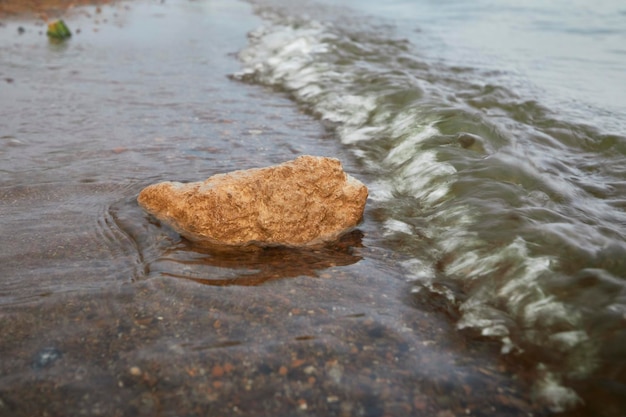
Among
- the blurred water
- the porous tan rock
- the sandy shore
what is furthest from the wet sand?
the sandy shore

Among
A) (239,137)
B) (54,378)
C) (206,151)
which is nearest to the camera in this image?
(54,378)

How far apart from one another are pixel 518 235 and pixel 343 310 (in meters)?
1.18

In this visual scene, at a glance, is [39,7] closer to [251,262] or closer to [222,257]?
[222,257]

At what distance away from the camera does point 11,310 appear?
8.17ft

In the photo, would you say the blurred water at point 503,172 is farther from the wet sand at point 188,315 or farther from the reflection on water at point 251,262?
the reflection on water at point 251,262

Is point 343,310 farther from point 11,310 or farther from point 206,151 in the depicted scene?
point 206,151

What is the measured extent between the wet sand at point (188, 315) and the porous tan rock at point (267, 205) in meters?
0.13

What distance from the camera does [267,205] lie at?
3.28 metres

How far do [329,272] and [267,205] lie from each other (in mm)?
592

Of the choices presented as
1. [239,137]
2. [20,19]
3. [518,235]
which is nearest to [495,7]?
[20,19]

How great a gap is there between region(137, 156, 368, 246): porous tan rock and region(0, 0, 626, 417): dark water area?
0.42 ft

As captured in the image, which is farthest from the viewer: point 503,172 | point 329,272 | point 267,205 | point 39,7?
point 39,7

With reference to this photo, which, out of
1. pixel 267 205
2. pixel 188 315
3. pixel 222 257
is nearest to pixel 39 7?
pixel 267 205

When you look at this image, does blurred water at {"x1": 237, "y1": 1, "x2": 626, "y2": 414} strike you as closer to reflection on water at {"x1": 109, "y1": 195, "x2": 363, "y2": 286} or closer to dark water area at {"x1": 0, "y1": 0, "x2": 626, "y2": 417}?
dark water area at {"x1": 0, "y1": 0, "x2": 626, "y2": 417}
